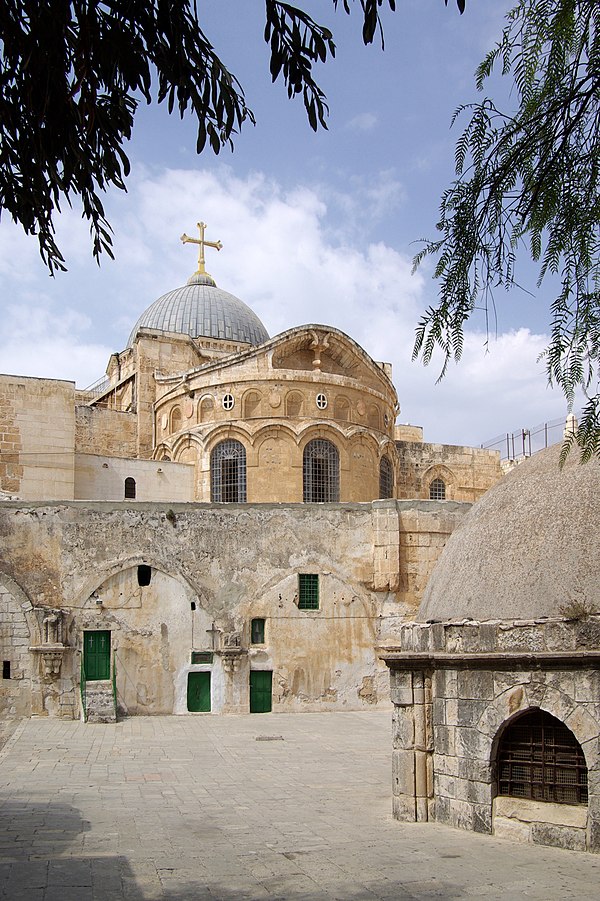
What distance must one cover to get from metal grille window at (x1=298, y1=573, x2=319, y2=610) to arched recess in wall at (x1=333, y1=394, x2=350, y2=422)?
7162 mm

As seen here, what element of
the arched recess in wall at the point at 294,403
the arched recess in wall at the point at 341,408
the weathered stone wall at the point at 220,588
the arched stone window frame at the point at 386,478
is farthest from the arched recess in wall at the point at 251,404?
the weathered stone wall at the point at 220,588

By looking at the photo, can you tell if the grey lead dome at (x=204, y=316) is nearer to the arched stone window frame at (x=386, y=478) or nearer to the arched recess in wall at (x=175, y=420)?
the arched recess in wall at (x=175, y=420)

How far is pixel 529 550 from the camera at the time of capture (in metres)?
10.2

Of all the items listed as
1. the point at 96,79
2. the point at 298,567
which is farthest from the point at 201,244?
the point at 96,79

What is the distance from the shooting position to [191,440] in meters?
27.8

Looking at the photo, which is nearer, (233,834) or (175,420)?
(233,834)

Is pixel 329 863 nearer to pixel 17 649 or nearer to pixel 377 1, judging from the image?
pixel 377 1

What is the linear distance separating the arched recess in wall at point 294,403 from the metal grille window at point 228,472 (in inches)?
70.3

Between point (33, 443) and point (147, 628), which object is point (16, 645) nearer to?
point (147, 628)

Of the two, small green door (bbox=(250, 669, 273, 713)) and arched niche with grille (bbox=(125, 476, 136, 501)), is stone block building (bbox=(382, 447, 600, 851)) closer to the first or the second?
small green door (bbox=(250, 669, 273, 713))

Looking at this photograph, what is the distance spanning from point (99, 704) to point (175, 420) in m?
11.2

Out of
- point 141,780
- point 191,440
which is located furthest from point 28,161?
point 191,440

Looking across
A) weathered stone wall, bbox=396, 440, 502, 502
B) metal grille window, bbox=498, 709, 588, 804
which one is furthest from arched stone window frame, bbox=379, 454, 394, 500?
metal grille window, bbox=498, 709, 588, 804

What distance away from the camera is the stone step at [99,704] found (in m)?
19.5
